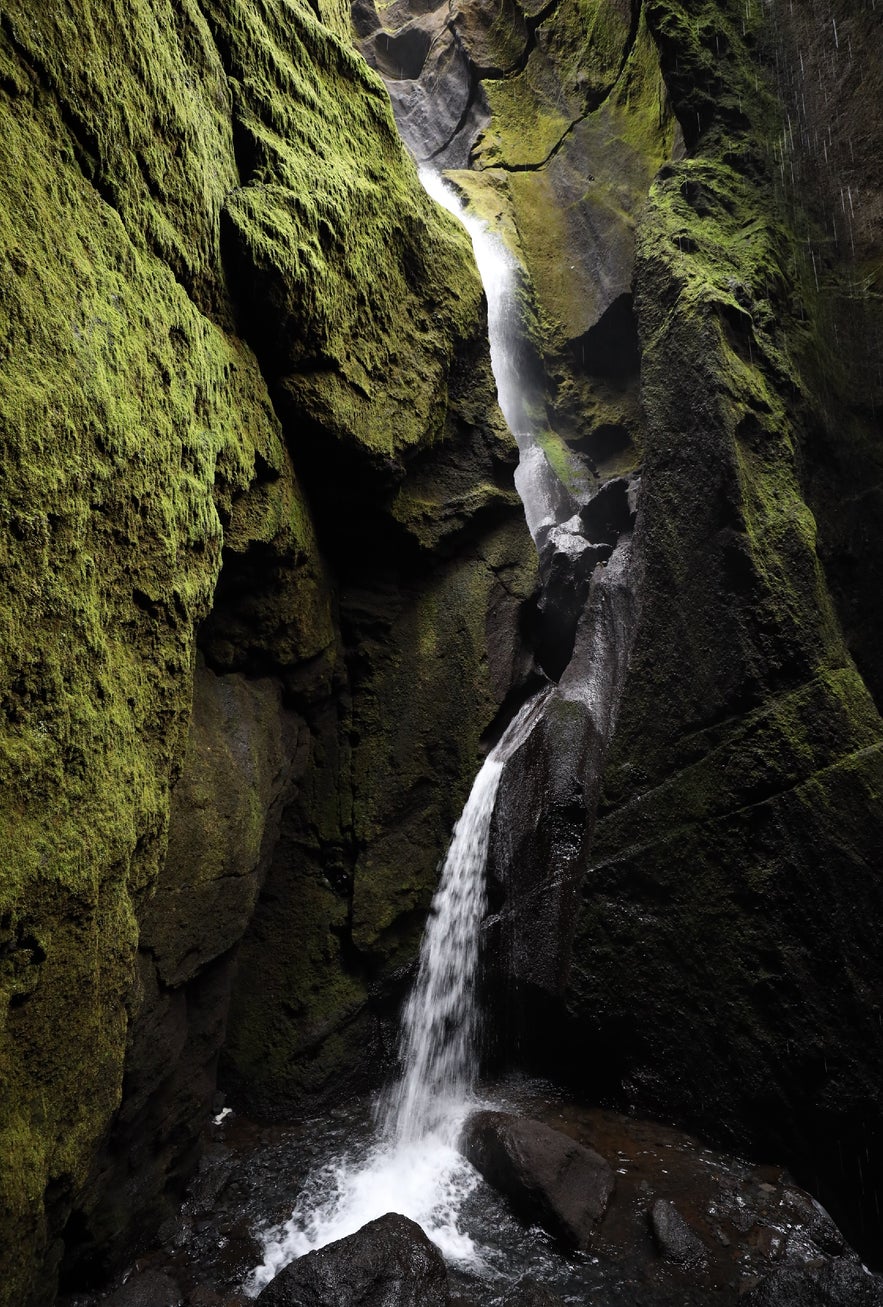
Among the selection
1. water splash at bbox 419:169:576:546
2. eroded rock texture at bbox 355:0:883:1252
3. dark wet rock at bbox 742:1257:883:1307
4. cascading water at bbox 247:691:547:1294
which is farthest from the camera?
water splash at bbox 419:169:576:546

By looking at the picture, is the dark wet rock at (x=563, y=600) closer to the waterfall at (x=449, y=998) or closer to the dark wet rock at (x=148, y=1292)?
the waterfall at (x=449, y=998)

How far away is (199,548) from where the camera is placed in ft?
14.7

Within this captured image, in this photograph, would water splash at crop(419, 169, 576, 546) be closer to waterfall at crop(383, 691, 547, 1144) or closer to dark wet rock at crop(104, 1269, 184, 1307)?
waterfall at crop(383, 691, 547, 1144)

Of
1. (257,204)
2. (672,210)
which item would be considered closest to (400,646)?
(257,204)

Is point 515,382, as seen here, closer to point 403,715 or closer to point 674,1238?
point 403,715

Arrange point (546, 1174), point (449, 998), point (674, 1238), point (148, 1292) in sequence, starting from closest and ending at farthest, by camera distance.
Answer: point (148, 1292) < point (674, 1238) < point (546, 1174) < point (449, 998)

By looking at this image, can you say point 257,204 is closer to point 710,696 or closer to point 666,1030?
point 710,696

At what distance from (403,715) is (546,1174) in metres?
4.52

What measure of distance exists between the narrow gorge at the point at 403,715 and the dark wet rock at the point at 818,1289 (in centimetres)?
3

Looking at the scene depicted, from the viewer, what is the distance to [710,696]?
679 cm

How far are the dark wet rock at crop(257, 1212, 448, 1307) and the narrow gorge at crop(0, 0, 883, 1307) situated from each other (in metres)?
0.03

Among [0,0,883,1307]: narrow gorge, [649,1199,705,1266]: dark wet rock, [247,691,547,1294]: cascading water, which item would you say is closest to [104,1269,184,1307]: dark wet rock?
[0,0,883,1307]: narrow gorge

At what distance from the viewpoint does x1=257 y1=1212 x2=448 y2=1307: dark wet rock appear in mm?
4371

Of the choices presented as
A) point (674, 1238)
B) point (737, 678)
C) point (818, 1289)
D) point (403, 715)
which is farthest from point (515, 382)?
point (818, 1289)
